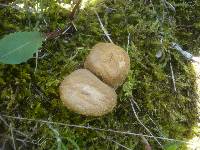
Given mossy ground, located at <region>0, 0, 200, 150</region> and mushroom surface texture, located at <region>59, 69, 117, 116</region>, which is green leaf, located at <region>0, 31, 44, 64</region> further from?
mushroom surface texture, located at <region>59, 69, 117, 116</region>

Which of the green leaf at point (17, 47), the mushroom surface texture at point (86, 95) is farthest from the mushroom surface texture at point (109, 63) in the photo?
the green leaf at point (17, 47)

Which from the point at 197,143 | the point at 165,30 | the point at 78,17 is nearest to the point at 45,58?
the point at 78,17

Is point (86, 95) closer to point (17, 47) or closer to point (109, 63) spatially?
point (109, 63)

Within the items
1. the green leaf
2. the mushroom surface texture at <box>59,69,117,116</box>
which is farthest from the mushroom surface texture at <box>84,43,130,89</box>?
the green leaf

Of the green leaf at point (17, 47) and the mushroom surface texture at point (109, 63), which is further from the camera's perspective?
the mushroom surface texture at point (109, 63)

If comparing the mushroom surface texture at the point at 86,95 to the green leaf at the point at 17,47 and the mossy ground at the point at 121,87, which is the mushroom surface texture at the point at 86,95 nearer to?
the mossy ground at the point at 121,87
